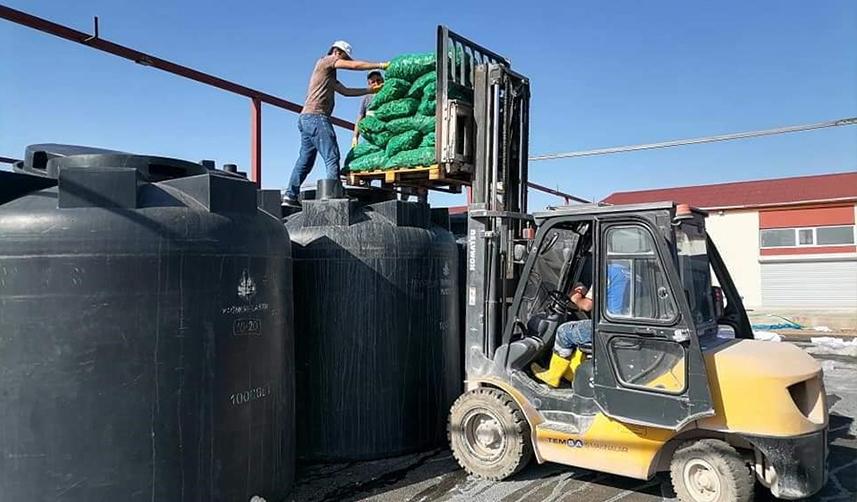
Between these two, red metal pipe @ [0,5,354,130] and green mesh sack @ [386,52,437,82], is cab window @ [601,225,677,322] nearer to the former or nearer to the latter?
green mesh sack @ [386,52,437,82]

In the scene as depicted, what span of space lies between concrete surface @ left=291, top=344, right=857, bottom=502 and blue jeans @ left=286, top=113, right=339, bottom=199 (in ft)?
9.99

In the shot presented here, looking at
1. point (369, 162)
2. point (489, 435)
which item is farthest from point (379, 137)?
point (489, 435)

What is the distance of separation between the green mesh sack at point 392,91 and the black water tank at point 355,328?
1.16m

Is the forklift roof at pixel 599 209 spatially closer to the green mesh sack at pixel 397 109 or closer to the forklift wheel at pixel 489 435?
the forklift wheel at pixel 489 435

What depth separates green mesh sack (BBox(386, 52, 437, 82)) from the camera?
627 cm

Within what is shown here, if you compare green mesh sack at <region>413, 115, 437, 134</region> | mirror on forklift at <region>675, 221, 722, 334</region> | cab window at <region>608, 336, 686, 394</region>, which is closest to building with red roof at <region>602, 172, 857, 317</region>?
mirror on forklift at <region>675, 221, 722, 334</region>

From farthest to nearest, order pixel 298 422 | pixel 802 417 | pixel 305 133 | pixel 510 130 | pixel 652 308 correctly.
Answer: pixel 305 133, pixel 510 130, pixel 298 422, pixel 652 308, pixel 802 417

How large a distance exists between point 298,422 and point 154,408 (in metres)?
2.22

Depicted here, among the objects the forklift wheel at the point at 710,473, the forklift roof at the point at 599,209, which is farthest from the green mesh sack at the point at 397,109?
the forklift wheel at the point at 710,473

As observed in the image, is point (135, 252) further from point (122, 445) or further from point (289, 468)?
point (289, 468)

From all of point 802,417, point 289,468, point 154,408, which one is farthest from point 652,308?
point 154,408

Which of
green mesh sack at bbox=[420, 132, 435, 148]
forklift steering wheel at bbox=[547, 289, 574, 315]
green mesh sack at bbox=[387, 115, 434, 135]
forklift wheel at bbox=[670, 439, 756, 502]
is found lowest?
forklift wheel at bbox=[670, 439, 756, 502]

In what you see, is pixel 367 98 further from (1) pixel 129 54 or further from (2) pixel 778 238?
(2) pixel 778 238

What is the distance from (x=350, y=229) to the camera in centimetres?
601
